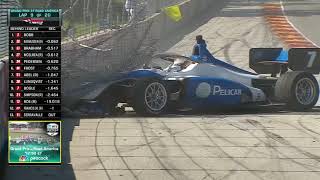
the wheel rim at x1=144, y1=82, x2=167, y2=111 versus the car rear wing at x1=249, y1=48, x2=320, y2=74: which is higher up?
the car rear wing at x1=249, y1=48, x2=320, y2=74

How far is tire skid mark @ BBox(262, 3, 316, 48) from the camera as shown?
75.7 ft

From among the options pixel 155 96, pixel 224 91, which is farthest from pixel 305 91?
pixel 155 96

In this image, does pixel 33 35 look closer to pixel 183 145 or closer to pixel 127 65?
pixel 183 145

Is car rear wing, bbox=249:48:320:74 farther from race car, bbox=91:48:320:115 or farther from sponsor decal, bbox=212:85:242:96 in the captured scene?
sponsor decal, bbox=212:85:242:96

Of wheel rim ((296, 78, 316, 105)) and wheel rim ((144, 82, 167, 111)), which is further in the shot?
wheel rim ((296, 78, 316, 105))

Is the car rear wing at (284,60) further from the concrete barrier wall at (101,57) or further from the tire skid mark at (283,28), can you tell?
the tire skid mark at (283,28)

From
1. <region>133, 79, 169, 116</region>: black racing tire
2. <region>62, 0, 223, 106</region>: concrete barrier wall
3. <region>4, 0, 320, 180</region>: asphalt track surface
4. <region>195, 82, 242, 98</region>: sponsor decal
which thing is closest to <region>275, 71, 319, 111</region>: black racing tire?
<region>4, 0, 320, 180</region>: asphalt track surface

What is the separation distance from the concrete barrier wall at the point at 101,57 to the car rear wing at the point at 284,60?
7.02 ft

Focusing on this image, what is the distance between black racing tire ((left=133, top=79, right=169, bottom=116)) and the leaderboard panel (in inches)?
185

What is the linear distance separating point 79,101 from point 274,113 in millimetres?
3360

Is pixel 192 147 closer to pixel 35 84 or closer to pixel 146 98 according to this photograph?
pixel 146 98

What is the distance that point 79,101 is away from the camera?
984 cm

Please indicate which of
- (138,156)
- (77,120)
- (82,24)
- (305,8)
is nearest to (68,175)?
(138,156)

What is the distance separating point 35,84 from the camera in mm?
5137
